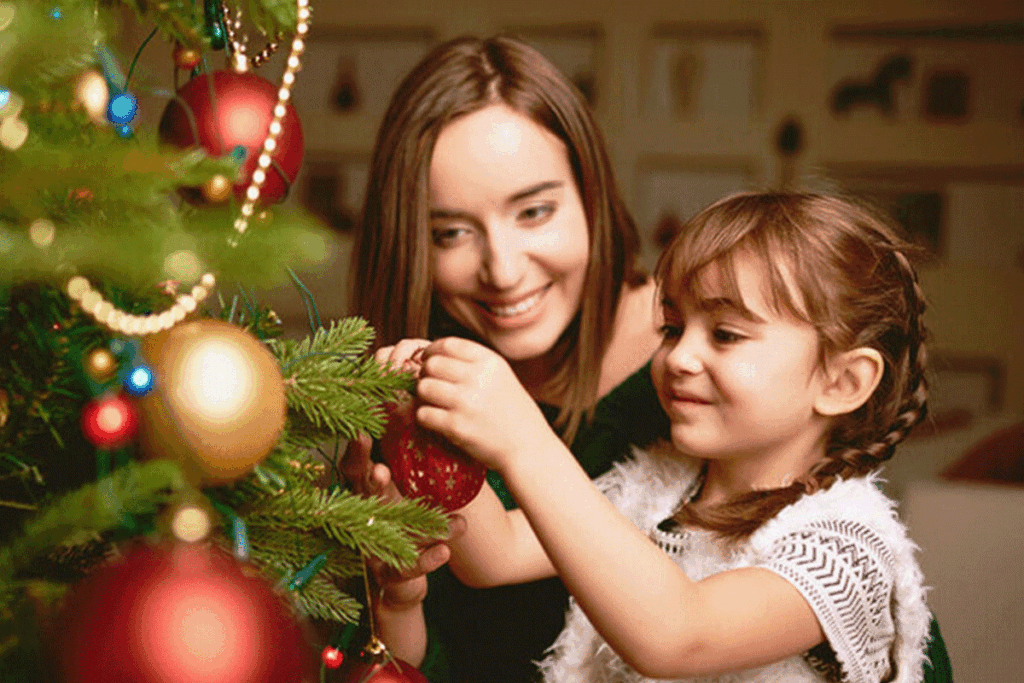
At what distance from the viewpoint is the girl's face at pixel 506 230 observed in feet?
3.90

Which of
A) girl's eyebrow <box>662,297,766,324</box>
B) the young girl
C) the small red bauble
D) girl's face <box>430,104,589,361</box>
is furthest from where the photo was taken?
girl's face <box>430,104,589,361</box>

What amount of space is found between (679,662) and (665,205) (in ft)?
10.4

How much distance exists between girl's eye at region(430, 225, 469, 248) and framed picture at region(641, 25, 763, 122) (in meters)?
2.64

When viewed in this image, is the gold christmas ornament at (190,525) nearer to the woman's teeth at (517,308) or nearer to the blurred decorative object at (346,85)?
the woman's teeth at (517,308)

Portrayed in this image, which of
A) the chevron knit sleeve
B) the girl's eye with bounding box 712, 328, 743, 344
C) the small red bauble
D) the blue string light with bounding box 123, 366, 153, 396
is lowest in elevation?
the chevron knit sleeve

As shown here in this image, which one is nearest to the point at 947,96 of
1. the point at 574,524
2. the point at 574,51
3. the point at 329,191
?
the point at 574,51

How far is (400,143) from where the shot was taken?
4.05 ft

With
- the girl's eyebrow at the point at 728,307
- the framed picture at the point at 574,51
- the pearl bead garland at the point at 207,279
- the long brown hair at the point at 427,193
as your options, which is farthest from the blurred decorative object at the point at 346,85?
the pearl bead garland at the point at 207,279

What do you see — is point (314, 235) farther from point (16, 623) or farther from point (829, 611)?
point (829, 611)

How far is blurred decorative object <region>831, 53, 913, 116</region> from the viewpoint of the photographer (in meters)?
3.52

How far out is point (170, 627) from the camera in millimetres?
389

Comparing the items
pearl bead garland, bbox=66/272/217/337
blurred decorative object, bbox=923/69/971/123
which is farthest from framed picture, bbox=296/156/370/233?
pearl bead garland, bbox=66/272/217/337

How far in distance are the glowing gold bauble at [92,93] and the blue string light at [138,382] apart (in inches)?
5.9

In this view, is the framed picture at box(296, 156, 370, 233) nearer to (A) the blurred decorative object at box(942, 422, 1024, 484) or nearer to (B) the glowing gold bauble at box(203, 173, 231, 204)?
(A) the blurred decorative object at box(942, 422, 1024, 484)
